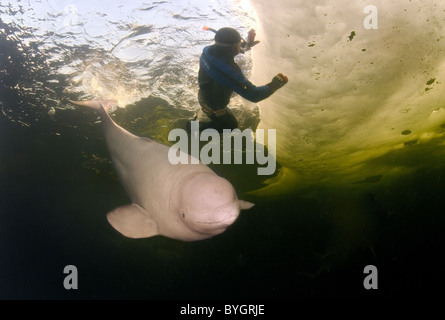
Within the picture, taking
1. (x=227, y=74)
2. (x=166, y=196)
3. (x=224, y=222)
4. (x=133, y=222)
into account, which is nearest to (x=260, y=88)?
(x=227, y=74)

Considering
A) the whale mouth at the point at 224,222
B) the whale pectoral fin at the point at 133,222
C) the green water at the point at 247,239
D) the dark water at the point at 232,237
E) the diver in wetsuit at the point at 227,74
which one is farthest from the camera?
the green water at the point at 247,239

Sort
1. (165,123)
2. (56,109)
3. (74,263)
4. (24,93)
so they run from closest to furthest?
(24,93) < (56,109) < (165,123) < (74,263)

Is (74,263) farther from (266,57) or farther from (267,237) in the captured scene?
(266,57)

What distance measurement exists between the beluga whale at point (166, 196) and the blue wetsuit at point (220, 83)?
1.39 m

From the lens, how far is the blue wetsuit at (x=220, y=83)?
14.3 feet

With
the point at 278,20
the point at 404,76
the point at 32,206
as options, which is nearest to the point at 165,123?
the point at 278,20

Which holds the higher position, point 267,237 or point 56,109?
point 56,109

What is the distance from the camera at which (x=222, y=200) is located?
2875 mm

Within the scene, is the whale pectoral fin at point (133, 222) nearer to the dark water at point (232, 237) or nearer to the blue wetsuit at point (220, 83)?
the blue wetsuit at point (220, 83)

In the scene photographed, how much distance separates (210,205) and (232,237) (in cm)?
2194

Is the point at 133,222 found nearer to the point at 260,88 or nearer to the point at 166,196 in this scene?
the point at 166,196

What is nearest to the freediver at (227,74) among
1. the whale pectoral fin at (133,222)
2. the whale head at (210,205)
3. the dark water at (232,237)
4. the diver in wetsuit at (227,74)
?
the diver in wetsuit at (227,74)

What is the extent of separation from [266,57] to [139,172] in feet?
13.0

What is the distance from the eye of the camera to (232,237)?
23766 millimetres
